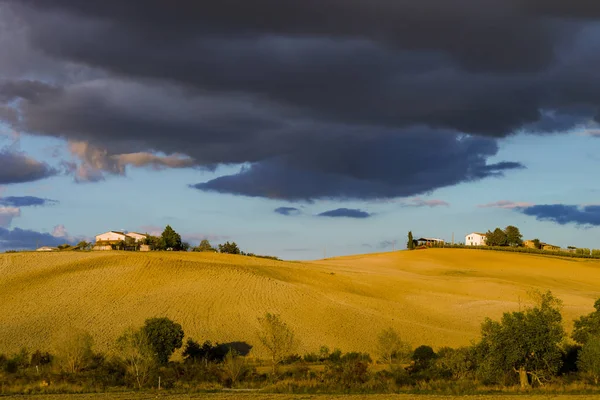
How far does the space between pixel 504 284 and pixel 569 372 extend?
189 feet

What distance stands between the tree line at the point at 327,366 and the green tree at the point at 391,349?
3.31 ft

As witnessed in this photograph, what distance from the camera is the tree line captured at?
130 feet

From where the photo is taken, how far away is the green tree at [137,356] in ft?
139

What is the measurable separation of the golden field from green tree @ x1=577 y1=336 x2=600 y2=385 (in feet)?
60.2

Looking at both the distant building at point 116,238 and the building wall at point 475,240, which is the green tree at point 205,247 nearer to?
the distant building at point 116,238

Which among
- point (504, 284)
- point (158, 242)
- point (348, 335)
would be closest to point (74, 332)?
point (348, 335)

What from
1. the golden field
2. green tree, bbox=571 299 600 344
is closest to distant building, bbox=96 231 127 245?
the golden field

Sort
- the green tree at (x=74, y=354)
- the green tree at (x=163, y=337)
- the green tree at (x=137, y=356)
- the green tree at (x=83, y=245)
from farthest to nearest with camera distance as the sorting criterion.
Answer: the green tree at (x=83, y=245)
the green tree at (x=163, y=337)
the green tree at (x=74, y=354)
the green tree at (x=137, y=356)

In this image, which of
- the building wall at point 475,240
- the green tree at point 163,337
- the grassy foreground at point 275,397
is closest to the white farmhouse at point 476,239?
the building wall at point 475,240

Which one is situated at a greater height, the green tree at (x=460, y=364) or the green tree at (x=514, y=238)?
the green tree at (x=514, y=238)

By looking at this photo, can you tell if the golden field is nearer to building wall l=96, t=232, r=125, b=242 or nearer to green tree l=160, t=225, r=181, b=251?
green tree l=160, t=225, r=181, b=251

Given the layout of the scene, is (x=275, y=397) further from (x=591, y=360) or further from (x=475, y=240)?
(x=475, y=240)

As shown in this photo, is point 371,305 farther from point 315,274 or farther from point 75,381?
point 75,381

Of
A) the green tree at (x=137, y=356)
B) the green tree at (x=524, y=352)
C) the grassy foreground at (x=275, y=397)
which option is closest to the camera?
the grassy foreground at (x=275, y=397)
